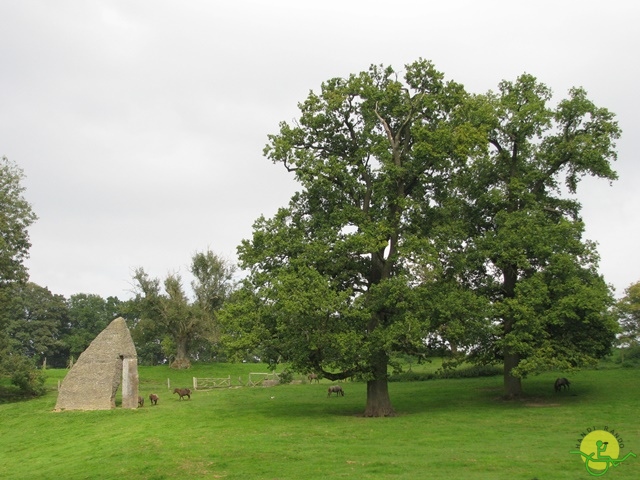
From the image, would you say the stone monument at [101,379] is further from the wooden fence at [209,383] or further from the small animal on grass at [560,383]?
the small animal on grass at [560,383]

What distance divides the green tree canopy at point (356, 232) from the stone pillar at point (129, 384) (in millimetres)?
10196

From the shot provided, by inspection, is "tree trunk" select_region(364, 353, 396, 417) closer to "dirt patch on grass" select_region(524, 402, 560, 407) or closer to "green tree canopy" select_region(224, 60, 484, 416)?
"green tree canopy" select_region(224, 60, 484, 416)

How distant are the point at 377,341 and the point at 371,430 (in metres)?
4.40

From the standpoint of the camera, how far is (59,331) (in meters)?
112

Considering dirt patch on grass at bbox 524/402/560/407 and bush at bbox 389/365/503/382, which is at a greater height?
bush at bbox 389/365/503/382

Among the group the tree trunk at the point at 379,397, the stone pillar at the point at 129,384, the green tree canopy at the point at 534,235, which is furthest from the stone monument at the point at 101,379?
the green tree canopy at the point at 534,235

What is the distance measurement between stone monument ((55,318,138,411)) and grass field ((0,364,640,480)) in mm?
1416

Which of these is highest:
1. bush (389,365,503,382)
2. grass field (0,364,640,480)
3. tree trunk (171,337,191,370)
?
tree trunk (171,337,191,370)

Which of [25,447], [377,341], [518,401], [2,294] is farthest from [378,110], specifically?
[2,294]

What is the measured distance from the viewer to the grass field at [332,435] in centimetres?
1881

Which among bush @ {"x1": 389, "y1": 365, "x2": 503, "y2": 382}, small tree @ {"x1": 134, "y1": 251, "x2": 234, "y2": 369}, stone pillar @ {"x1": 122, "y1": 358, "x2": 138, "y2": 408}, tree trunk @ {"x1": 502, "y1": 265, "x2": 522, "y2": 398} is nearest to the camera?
tree trunk @ {"x1": 502, "y1": 265, "x2": 522, "y2": 398}

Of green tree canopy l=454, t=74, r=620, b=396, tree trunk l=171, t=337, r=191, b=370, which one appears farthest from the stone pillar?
tree trunk l=171, t=337, r=191, b=370

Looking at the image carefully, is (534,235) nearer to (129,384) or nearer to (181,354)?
(129,384)

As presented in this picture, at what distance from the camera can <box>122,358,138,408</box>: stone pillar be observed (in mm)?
36781
